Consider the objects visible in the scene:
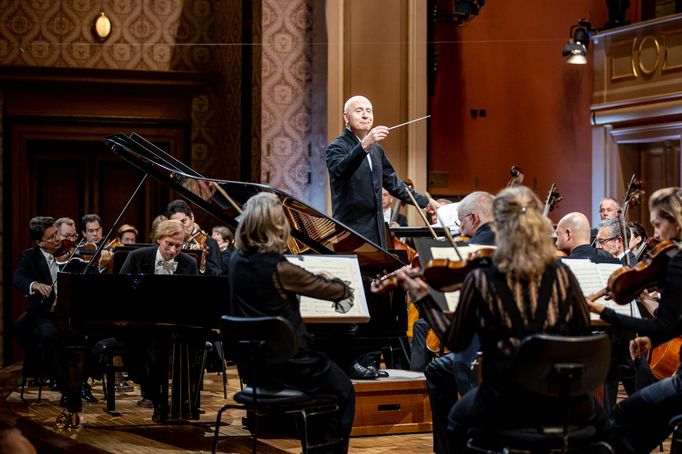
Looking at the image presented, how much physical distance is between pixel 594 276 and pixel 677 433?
914mm

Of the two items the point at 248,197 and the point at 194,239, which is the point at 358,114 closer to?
the point at 248,197

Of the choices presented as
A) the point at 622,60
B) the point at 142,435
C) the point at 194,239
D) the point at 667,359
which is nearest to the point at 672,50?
the point at 622,60

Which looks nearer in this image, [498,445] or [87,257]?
[498,445]

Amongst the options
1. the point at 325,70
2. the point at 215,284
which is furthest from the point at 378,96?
the point at 215,284

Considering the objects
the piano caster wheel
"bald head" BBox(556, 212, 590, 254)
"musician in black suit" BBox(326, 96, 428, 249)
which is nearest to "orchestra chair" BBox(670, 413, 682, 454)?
"bald head" BBox(556, 212, 590, 254)

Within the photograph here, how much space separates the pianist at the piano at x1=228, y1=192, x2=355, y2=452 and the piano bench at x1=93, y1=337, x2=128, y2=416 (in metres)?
2.27

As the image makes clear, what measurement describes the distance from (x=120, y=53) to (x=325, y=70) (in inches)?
88.8

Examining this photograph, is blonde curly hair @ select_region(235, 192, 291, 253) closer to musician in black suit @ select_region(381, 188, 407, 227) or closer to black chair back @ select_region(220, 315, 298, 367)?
black chair back @ select_region(220, 315, 298, 367)

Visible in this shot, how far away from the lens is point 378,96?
8766 mm

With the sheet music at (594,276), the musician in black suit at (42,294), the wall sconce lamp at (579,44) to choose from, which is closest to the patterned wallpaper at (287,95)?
the musician in black suit at (42,294)

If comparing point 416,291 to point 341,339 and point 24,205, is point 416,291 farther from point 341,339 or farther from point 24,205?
point 24,205

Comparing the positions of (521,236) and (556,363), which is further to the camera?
(521,236)

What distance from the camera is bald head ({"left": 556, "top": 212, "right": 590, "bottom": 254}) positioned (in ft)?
16.6

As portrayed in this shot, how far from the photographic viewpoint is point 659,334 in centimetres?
→ 347
